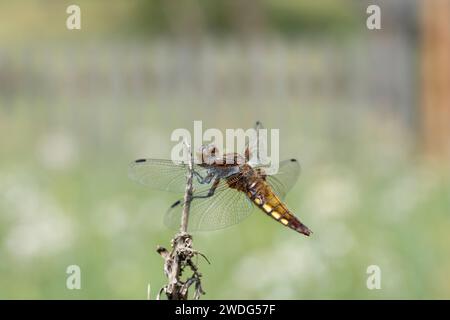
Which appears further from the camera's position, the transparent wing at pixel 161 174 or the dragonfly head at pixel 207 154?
the transparent wing at pixel 161 174

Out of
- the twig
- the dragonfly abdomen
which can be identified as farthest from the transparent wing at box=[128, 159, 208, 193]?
the twig

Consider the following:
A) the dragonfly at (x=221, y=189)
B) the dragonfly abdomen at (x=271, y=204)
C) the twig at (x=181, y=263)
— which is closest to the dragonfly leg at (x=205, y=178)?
the dragonfly at (x=221, y=189)

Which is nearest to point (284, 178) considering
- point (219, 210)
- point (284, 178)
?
point (284, 178)

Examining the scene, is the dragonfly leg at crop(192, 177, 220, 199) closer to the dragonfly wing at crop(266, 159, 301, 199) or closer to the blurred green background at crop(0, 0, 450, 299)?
the dragonfly wing at crop(266, 159, 301, 199)

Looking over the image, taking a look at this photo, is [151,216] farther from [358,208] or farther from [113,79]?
[113,79]

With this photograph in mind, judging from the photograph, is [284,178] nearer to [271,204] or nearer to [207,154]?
[271,204]

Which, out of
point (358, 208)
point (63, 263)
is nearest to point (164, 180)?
point (63, 263)

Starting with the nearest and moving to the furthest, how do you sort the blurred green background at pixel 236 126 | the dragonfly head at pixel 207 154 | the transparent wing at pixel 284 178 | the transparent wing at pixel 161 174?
the dragonfly head at pixel 207 154, the transparent wing at pixel 161 174, the transparent wing at pixel 284 178, the blurred green background at pixel 236 126

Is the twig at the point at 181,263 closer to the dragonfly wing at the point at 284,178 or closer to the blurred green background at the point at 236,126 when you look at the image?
the dragonfly wing at the point at 284,178
